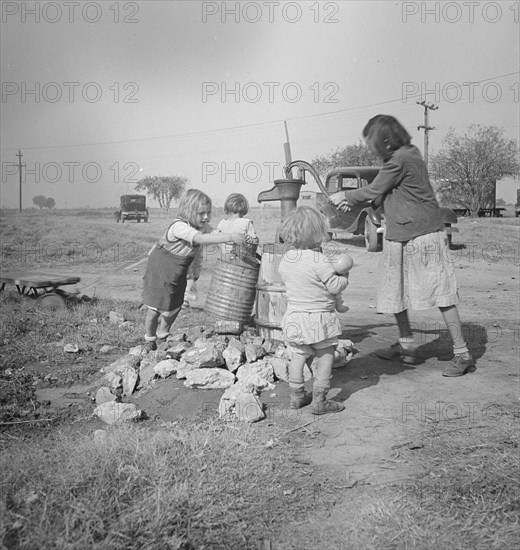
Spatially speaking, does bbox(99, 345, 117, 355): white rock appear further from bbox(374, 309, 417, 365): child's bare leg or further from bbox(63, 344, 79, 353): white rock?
bbox(374, 309, 417, 365): child's bare leg

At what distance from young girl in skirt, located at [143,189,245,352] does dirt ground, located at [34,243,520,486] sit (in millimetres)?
985

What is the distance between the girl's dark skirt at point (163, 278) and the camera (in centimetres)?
528

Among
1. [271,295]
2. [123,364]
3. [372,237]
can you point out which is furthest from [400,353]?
[372,237]

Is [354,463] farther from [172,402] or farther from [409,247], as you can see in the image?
[409,247]

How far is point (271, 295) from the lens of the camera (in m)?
5.19

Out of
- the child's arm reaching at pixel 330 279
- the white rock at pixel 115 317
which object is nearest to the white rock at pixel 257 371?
the child's arm reaching at pixel 330 279

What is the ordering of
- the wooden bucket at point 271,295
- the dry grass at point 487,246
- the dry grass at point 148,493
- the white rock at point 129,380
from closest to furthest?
the dry grass at point 148,493
the white rock at point 129,380
the wooden bucket at point 271,295
the dry grass at point 487,246

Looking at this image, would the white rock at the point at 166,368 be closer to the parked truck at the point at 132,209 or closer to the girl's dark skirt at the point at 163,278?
the girl's dark skirt at the point at 163,278

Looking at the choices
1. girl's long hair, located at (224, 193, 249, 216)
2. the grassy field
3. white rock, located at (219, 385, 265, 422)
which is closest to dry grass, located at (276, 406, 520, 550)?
the grassy field

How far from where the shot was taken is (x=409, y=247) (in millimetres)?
4617

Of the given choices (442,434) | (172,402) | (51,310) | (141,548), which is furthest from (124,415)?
(51,310)

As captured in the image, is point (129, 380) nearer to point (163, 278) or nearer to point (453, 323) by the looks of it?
point (163, 278)

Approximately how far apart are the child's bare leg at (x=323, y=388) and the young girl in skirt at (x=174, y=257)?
178 centimetres

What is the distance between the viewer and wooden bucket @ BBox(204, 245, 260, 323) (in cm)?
556
